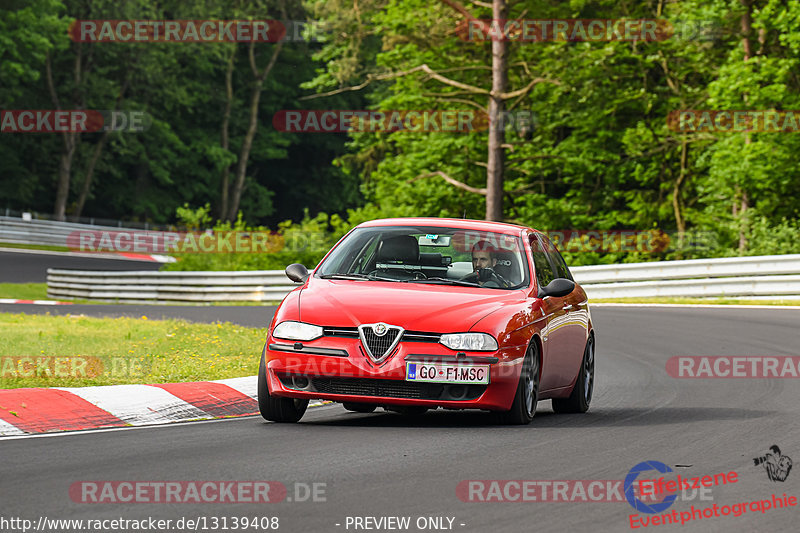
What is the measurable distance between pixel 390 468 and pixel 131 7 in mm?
60086

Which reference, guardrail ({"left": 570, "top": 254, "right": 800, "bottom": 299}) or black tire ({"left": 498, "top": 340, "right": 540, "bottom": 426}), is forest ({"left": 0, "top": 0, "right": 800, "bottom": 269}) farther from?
black tire ({"left": 498, "top": 340, "right": 540, "bottom": 426})

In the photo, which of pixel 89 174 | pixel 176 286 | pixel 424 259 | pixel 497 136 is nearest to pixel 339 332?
pixel 424 259

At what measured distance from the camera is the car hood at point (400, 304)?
902 centimetres

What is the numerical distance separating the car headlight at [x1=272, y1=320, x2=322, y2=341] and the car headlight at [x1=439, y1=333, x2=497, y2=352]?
92 centimetres

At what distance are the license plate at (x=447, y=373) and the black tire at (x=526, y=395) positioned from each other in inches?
15.3

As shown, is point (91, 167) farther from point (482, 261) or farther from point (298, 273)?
point (482, 261)

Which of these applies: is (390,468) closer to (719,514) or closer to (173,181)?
(719,514)

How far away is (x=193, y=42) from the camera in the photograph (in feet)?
230

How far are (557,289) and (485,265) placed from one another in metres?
0.64

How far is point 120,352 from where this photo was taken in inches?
567

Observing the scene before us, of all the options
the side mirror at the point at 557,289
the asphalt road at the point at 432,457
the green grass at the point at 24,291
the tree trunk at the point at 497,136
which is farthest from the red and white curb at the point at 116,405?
the green grass at the point at 24,291

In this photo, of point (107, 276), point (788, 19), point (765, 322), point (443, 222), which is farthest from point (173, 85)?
point (443, 222)

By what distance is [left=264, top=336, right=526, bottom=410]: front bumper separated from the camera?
895 centimetres

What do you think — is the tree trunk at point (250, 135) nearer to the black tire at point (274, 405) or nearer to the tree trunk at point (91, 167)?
the tree trunk at point (91, 167)
